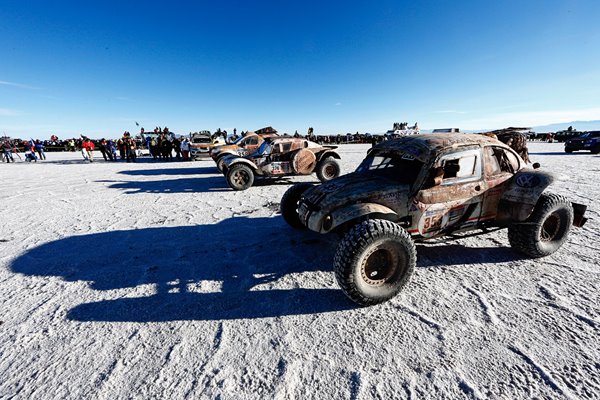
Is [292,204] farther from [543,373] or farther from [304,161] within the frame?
[304,161]

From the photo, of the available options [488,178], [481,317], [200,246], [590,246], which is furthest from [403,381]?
[590,246]

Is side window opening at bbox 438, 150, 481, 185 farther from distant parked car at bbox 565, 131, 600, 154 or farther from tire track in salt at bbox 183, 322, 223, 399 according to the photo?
distant parked car at bbox 565, 131, 600, 154

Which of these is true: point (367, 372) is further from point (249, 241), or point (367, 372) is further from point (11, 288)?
point (11, 288)

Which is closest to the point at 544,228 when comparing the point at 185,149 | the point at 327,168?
the point at 327,168

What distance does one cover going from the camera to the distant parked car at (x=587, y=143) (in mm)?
15523

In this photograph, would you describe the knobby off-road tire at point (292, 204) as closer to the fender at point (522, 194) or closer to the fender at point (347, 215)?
the fender at point (347, 215)

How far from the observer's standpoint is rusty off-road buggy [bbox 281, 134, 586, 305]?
2701 mm

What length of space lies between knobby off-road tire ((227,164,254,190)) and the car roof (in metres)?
5.21

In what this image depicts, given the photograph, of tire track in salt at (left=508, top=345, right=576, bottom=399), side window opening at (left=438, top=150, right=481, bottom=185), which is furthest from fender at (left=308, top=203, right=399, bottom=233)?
tire track in salt at (left=508, top=345, right=576, bottom=399)

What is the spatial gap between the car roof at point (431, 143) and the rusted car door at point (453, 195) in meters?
0.11

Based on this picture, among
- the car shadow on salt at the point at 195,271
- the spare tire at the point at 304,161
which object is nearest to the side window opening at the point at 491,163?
the car shadow on salt at the point at 195,271

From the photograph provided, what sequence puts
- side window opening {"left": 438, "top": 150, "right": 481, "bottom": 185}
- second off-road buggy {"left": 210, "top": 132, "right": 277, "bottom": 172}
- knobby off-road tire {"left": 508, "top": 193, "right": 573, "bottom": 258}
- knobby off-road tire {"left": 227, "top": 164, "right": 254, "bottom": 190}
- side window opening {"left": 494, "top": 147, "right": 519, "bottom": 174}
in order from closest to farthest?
side window opening {"left": 438, "top": 150, "right": 481, "bottom": 185}, knobby off-road tire {"left": 508, "top": 193, "right": 573, "bottom": 258}, side window opening {"left": 494, "top": 147, "right": 519, "bottom": 174}, knobby off-road tire {"left": 227, "top": 164, "right": 254, "bottom": 190}, second off-road buggy {"left": 210, "top": 132, "right": 277, "bottom": 172}

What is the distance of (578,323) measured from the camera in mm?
2391

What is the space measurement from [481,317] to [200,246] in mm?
3706
